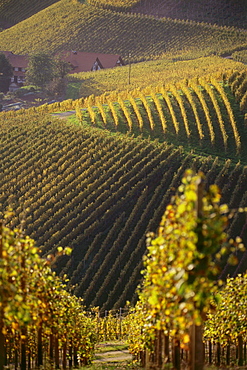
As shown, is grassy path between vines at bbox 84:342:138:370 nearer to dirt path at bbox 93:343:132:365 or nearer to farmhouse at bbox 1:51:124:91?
dirt path at bbox 93:343:132:365

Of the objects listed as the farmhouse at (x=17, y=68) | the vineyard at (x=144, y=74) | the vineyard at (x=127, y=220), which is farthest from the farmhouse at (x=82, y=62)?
the vineyard at (x=127, y=220)

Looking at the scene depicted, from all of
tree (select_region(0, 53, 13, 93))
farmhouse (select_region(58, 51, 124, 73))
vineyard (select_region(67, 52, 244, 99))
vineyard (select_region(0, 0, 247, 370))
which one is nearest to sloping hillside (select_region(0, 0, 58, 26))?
farmhouse (select_region(58, 51, 124, 73))

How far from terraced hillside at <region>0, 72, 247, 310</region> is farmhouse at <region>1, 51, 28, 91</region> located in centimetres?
4615

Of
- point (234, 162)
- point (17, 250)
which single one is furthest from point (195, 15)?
point (17, 250)

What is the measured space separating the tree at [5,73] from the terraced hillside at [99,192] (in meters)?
43.0

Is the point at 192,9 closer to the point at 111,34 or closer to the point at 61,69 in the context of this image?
the point at 111,34

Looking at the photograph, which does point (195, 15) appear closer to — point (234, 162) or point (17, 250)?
point (234, 162)

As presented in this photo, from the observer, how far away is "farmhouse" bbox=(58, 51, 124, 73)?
87188 mm

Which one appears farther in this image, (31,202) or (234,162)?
(234,162)

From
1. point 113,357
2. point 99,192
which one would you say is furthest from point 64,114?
point 113,357

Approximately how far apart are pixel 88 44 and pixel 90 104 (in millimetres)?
57286

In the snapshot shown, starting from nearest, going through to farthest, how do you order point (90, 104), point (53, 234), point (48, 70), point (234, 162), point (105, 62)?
point (53, 234)
point (234, 162)
point (90, 104)
point (48, 70)
point (105, 62)

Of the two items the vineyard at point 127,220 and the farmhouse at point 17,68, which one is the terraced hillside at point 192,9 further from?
the vineyard at point 127,220

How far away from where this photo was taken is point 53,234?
93.5 feet
